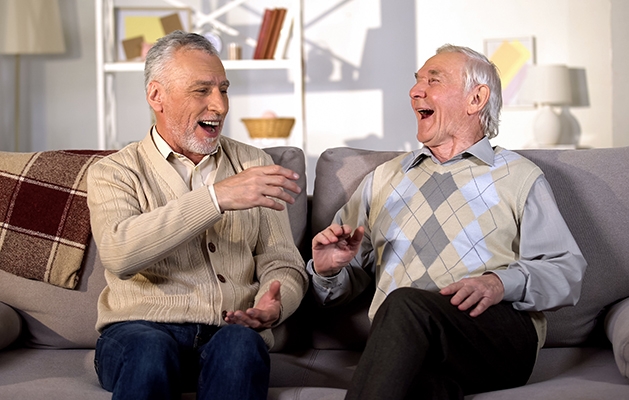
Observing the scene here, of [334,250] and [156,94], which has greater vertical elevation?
[156,94]

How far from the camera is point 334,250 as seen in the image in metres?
1.77

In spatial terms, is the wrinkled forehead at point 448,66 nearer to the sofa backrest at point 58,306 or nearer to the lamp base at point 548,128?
the sofa backrest at point 58,306

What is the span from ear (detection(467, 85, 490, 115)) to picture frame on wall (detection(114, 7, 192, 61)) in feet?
9.33

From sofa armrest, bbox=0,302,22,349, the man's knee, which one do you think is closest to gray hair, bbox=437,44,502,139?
the man's knee

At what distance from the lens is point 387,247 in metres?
1.87

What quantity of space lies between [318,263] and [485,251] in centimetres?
39

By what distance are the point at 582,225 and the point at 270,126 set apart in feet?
7.90

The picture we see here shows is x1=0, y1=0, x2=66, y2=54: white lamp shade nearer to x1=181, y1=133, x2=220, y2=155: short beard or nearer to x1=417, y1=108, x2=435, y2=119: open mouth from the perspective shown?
x1=181, y1=133, x2=220, y2=155: short beard

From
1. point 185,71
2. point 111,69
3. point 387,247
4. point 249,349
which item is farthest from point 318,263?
point 111,69

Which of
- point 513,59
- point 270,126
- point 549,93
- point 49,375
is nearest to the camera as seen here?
point 49,375

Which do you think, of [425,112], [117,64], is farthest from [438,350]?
[117,64]

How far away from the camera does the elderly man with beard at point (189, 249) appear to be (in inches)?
60.1

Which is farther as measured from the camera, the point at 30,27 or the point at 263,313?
the point at 30,27

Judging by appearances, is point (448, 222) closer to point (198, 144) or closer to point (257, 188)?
point (257, 188)
